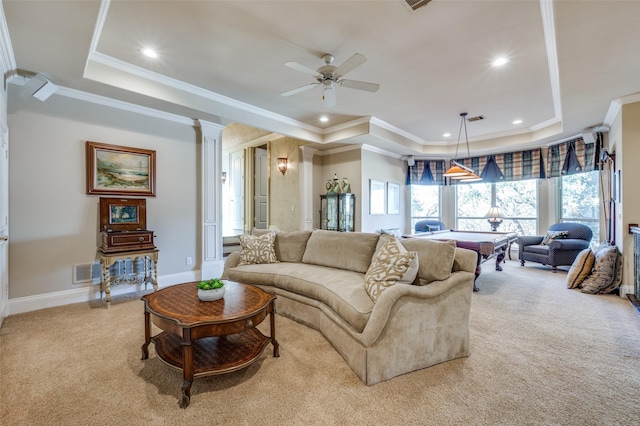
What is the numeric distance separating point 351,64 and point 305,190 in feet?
12.5

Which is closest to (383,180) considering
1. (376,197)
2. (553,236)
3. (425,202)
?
(376,197)

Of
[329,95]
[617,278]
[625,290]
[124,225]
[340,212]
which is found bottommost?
[625,290]

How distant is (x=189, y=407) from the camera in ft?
5.58

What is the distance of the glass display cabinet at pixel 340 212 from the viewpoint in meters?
6.10

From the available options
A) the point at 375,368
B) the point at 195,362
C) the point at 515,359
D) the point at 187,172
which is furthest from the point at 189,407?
the point at 187,172

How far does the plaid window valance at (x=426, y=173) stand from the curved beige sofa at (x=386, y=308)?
193 inches

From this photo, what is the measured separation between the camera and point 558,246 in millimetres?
5227

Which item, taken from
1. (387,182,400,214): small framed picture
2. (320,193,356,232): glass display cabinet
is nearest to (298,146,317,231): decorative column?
(320,193,356,232): glass display cabinet

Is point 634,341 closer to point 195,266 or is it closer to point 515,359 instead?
point 515,359

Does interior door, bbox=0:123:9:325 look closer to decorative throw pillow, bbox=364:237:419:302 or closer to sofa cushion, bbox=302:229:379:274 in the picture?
sofa cushion, bbox=302:229:379:274

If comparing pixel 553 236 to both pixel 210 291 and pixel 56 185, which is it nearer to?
pixel 210 291

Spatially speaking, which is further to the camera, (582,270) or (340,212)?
(340,212)

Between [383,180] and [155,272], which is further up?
[383,180]

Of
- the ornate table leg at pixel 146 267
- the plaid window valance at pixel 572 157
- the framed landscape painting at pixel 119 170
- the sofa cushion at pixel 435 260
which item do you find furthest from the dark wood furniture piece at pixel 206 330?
the plaid window valance at pixel 572 157
